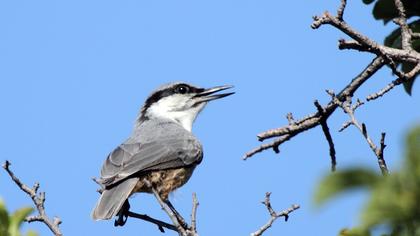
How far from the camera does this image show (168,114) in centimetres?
750

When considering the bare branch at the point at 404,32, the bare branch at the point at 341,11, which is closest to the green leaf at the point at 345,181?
the bare branch at the point at 341,11

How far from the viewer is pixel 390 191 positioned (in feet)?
2.88

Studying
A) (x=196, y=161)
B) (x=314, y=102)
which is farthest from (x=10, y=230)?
(x=196, y=161)

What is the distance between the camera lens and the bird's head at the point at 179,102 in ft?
24.5

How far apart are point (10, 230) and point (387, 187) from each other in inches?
43.1

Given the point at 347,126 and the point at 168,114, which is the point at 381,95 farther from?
the point at 168,114

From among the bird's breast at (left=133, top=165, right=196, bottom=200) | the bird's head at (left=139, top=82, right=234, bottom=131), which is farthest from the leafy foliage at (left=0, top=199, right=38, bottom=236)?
the bird's head at (left=139, top=82, right=234, bottom=131)

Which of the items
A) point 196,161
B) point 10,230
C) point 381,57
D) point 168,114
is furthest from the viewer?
point 168,114

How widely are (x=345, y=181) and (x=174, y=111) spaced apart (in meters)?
6.64

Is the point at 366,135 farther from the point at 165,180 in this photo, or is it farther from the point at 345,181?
the point at 165,180

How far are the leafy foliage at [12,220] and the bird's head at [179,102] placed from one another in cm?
567

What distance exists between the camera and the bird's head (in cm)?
746

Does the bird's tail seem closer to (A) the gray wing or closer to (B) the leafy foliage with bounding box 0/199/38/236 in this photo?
(A) the gray wing

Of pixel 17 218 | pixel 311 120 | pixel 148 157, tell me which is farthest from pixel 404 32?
pixel 148 157
